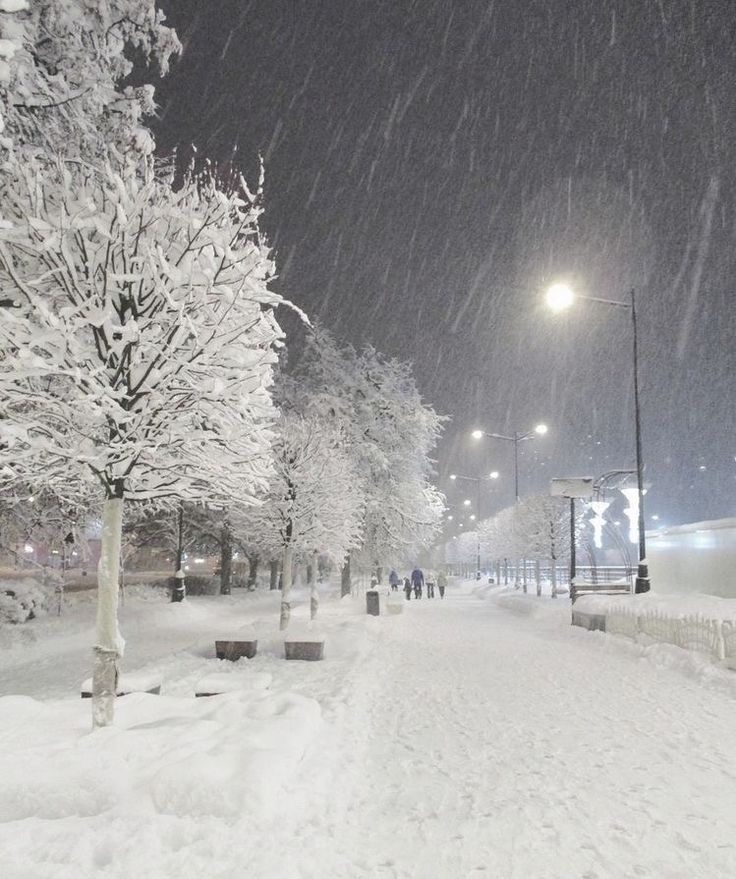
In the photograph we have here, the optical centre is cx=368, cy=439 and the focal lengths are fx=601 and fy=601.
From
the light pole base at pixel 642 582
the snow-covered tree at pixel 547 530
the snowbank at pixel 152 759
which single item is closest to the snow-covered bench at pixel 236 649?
the snowbank at pixel 152 759

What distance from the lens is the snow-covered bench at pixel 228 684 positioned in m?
7.86

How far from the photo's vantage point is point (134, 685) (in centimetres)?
777

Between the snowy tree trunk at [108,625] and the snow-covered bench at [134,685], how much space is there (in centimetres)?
121

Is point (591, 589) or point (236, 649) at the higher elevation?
point (236, 649)

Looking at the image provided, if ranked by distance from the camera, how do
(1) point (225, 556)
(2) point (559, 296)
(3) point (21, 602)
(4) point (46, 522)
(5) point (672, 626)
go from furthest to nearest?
(1) point (225, 556) → (4) point (46, 522) → (3) point (21, 602) → (2) point (559, 296) → (5) point (672, 626)

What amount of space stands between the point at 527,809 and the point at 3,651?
1536 centimetres

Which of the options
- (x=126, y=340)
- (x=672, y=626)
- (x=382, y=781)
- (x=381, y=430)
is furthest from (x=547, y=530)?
(x=126, y=340)

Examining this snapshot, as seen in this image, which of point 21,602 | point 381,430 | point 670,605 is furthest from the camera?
point 381,430

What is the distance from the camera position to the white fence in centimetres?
1016

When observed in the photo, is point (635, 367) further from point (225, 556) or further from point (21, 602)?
point (225, 556)

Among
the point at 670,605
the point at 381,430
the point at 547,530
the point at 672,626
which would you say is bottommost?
the point at 672,626

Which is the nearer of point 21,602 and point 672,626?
point 672,626

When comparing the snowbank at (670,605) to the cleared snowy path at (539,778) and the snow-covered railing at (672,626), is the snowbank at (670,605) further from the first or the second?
the cleared snowy path at (539,778)

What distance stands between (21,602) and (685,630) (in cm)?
2010
